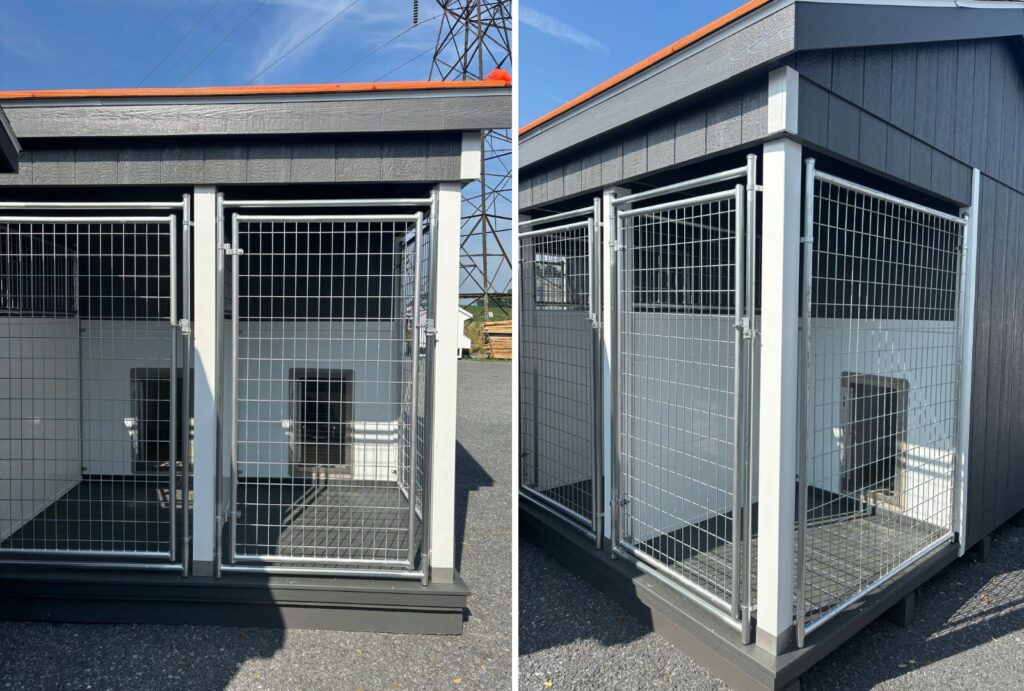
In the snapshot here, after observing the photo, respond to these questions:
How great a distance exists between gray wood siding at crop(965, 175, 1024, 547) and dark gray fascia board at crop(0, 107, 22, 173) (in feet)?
18.5

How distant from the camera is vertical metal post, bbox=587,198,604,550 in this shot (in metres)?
3.82

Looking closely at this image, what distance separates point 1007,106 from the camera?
4.47 m

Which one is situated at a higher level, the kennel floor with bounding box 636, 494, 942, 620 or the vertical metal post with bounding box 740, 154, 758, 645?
the vertical metal post with bounding box 740, 154, 758, 645

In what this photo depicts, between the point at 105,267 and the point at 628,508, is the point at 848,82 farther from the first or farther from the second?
the point at 105,267

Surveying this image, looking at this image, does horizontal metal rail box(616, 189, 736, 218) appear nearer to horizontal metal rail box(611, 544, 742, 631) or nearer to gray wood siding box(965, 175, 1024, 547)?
horizontal metal rail box(611, 544, 742, 631)

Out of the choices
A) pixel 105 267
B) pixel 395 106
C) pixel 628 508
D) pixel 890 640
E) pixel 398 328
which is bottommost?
pixel 890 640

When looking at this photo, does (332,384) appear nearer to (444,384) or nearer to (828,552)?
(444,384)

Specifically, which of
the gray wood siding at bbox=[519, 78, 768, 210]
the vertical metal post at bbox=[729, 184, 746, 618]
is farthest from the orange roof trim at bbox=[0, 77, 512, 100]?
the vertical metal post at bbox=[729, 184, 746, 618]

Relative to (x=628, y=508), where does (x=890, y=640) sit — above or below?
below

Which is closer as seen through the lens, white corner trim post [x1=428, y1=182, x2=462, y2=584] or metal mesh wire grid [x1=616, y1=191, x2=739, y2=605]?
white corner trim post [x1=428, y1=182, x2=462, y2=584]

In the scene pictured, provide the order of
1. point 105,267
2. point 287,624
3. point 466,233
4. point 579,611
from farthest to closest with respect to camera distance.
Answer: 1. point 466,233
2. point 105,267
3. point 579,611
4. point 287,624

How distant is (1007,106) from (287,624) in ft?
19.1

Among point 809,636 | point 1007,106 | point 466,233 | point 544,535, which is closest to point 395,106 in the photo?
point 544,535

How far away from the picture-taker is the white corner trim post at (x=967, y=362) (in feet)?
13.3
